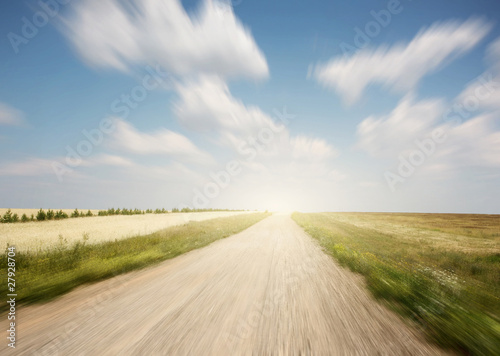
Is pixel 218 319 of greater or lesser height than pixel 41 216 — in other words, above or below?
below

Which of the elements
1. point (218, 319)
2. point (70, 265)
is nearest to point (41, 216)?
point (70, 265)

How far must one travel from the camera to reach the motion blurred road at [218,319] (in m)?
2.67

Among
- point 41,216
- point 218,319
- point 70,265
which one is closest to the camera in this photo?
point 218,319

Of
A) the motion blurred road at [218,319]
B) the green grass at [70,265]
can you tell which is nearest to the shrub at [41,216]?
the green grass at [70,265]

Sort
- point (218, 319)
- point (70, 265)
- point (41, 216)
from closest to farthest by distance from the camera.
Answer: point (218, 319) → point (70, 265) → point (41, 216)

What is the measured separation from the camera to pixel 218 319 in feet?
11.1

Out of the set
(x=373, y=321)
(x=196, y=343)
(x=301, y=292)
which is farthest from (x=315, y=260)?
(x=196, y=343)

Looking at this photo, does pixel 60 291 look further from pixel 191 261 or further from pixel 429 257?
pixel 429 257

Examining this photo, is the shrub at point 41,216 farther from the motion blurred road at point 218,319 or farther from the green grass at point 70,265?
the motion blurred road at point 218,319

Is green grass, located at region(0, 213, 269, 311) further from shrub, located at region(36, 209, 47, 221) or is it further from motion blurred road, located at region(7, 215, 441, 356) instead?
shrub, located at region(36, 209, 47, 221)

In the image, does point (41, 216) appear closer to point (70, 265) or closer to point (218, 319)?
point (70, 265)

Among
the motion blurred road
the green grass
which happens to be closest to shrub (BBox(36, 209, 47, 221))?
the green grass

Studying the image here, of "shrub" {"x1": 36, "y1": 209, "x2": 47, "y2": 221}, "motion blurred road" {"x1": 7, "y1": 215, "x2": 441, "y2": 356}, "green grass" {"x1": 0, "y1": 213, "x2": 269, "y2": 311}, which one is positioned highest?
"shrub" {"x1": 36, "y1": 209, "x2": 47, "y2": 221}

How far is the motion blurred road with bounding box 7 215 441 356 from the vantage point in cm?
267
